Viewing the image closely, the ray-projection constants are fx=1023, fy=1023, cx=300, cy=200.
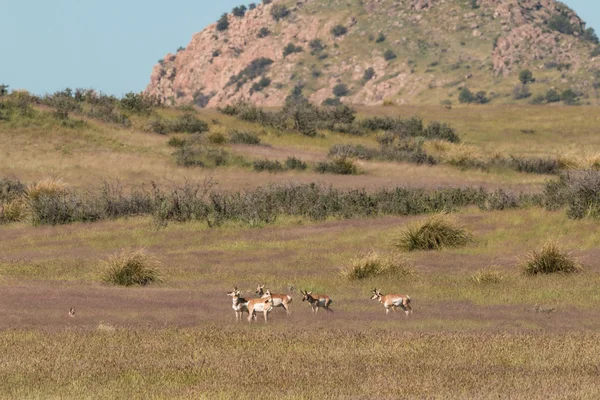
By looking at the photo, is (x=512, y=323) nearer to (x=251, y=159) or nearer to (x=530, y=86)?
(x=251, y=159)

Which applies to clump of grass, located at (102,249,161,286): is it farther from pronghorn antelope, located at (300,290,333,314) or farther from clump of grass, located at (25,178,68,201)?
clump of grass, located at (25,178,68,201)

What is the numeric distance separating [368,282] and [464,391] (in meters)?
10.8

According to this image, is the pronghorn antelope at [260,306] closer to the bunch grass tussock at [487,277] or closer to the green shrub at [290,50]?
the bunch grass tussock at [487,277]

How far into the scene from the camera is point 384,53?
164375mm

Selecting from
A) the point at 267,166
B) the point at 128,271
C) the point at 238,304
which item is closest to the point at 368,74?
the point at 267,166

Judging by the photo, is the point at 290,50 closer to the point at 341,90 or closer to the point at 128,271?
the point at 341,90

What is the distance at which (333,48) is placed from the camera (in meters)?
171

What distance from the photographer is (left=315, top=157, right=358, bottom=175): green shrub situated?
47531 millimetres

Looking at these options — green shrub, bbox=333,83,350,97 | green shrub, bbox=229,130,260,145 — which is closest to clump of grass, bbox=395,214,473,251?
green shrub, bbox=229,130,260,145

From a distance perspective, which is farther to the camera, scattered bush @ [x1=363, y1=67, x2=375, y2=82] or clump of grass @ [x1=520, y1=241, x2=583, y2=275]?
scattered bush @ [x1=363, y1=67, x2=375, y2=82]

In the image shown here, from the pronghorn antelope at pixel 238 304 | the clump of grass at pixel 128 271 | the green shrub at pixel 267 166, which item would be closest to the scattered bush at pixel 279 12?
the green shrub at pixel 267 166

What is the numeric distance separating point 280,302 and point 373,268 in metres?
5.58

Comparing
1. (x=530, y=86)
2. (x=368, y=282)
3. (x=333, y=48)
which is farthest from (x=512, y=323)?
(x=333, y=48)

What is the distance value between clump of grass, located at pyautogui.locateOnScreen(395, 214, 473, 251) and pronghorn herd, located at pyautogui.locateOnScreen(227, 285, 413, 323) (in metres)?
7.99
